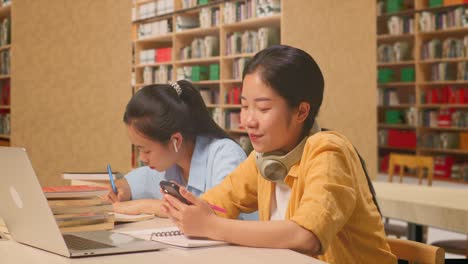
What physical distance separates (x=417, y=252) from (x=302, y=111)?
0.45 m

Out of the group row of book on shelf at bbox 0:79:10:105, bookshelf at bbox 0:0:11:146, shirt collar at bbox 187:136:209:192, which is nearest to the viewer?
shirt collar at bbox 187:136:209:192

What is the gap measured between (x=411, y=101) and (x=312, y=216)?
9.18m

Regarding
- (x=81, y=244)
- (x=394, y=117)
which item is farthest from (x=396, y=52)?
(x=81, y=244)

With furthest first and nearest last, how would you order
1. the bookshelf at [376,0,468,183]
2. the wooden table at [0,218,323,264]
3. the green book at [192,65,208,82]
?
the bookshelf at [376,0,468,183] < the green book at [192,65,208,82] < the wooden table at [0,218,323,264]

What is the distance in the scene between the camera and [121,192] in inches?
97.3

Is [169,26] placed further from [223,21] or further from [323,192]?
[323,192]

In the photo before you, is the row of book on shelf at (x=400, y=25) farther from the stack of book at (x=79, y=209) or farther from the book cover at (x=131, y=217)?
the stack of book at (x=79, y=209)

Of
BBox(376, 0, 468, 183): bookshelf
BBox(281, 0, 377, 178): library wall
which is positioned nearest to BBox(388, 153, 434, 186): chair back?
BBox(281, 0, 377, 178): library wall

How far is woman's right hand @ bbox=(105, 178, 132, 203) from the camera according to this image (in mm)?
2409

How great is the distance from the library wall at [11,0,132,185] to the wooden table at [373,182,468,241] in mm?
2434

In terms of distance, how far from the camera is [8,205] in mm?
1624

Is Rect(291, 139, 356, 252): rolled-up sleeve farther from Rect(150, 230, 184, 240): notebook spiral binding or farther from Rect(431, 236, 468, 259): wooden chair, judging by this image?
Rect(431, 236, 468, 259): wooden chair

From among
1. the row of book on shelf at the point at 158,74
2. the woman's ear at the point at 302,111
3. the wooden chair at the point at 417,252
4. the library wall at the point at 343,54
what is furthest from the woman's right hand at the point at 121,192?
the row of book on shelf at the point at 158,74

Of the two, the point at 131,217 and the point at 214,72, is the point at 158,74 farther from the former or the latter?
the point at 131,217
